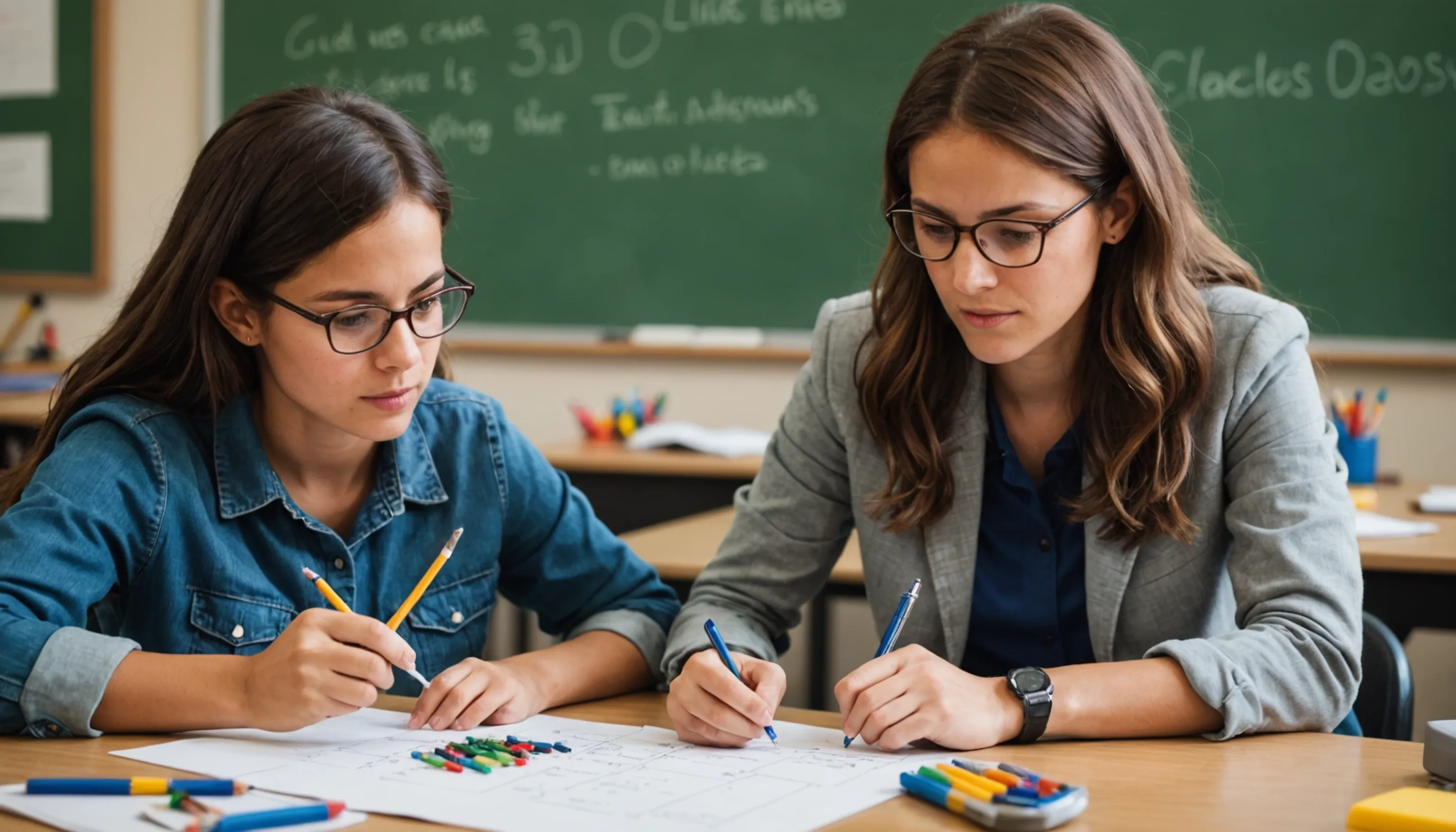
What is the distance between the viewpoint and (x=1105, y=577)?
4.65 ft

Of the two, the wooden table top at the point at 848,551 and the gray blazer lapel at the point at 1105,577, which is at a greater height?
the gray blazer lapel at the point at 1105,577

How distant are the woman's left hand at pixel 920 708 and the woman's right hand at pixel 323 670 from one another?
0.36 metres

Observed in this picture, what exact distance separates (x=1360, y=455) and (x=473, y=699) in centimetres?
226

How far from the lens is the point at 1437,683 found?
327 cm

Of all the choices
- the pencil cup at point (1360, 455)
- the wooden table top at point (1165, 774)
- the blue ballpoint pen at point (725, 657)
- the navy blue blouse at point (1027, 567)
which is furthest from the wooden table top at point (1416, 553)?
the blue ballpoint pen at point (725, 657)

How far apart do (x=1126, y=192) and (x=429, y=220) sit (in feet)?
2.31

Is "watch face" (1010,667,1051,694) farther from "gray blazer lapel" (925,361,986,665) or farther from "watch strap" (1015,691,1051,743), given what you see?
"gray blazer lapel" (925,361,986,665)

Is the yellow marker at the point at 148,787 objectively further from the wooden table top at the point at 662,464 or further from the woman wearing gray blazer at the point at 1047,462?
the wooden table top at the point at 662,464

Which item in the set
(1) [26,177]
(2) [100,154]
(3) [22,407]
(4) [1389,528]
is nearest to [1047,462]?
(4) [1389,528]

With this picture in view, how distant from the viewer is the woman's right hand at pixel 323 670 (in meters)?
1.09

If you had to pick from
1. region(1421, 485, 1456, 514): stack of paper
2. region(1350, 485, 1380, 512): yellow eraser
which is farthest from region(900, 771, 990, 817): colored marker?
region(1421, 485, 1456, 514): stack of paper

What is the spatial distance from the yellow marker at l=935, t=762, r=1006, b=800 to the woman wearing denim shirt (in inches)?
16.1

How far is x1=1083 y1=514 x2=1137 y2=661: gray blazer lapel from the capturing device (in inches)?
55.7

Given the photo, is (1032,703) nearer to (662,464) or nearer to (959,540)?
(959,540)
